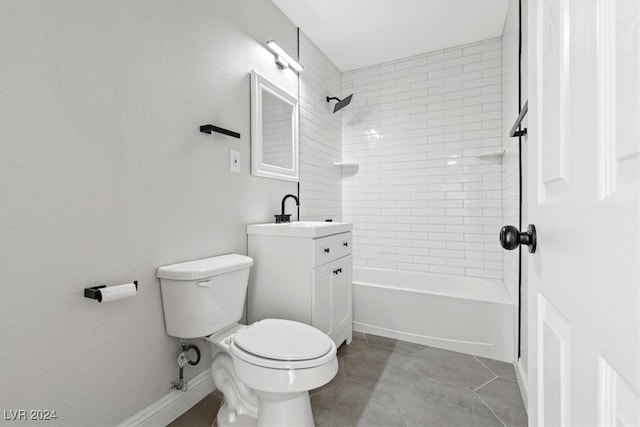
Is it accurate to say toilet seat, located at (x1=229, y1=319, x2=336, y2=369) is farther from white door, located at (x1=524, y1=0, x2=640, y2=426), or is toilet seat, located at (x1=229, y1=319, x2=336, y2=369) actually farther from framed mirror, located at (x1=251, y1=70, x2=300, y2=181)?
framed mirror, located at (x1=251, y1=70, x2=300, y2=181)

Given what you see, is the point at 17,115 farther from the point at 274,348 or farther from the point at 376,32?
the point at 376,32

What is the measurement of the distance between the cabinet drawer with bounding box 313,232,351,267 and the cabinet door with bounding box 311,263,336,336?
5 cm

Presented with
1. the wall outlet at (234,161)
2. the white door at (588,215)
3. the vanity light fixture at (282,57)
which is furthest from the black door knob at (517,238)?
the vanity light fixture at (282,57)

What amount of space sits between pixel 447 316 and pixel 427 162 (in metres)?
1.55

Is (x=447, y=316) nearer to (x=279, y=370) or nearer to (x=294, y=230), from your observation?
(x=294, y=230)

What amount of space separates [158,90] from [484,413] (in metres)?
2.31

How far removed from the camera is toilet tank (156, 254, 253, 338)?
146 cm

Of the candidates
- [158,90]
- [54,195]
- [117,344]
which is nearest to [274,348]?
[117,344]

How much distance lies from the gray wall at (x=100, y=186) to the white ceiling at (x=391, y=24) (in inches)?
37.9

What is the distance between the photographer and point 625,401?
1.01 feet

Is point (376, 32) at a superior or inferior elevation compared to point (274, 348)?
superior

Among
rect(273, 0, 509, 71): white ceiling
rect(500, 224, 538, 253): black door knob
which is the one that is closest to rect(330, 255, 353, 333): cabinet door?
rect(500, 224, 538, 253): black door knob

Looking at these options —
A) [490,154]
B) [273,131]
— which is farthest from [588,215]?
[490,154]

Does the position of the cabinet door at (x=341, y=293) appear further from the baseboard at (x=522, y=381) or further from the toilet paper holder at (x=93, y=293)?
the toilet paper holder at (x=93, y=293)
